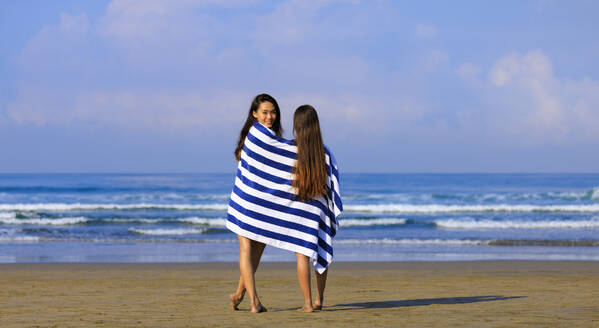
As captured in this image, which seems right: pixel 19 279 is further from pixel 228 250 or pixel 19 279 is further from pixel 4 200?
pixel 4 200

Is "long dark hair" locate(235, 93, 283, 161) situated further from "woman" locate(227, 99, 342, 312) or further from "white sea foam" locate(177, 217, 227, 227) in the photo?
"white sea foam" locate(177, 217, 227, 227)

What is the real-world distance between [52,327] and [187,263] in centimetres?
516

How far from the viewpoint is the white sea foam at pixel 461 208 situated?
23.1m

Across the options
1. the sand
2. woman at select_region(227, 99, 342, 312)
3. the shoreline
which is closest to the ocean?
the shoreline

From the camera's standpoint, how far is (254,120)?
14.8ft

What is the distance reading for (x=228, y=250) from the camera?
38.2ft

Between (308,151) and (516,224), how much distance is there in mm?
14222

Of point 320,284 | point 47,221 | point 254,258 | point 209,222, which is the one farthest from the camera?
point 209,222

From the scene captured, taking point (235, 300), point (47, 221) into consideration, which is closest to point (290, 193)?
point (235, 300)

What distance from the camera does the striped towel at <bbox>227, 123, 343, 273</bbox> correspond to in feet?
14.4

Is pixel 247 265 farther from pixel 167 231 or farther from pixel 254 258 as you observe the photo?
pixel 167 231

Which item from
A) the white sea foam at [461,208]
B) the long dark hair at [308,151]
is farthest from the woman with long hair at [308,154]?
the white sea foam at [461,208]

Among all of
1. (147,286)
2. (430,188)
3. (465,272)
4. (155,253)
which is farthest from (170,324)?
(430,188)

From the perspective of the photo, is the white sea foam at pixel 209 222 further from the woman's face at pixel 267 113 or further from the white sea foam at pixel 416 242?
the woman's face at pixel 267 113
